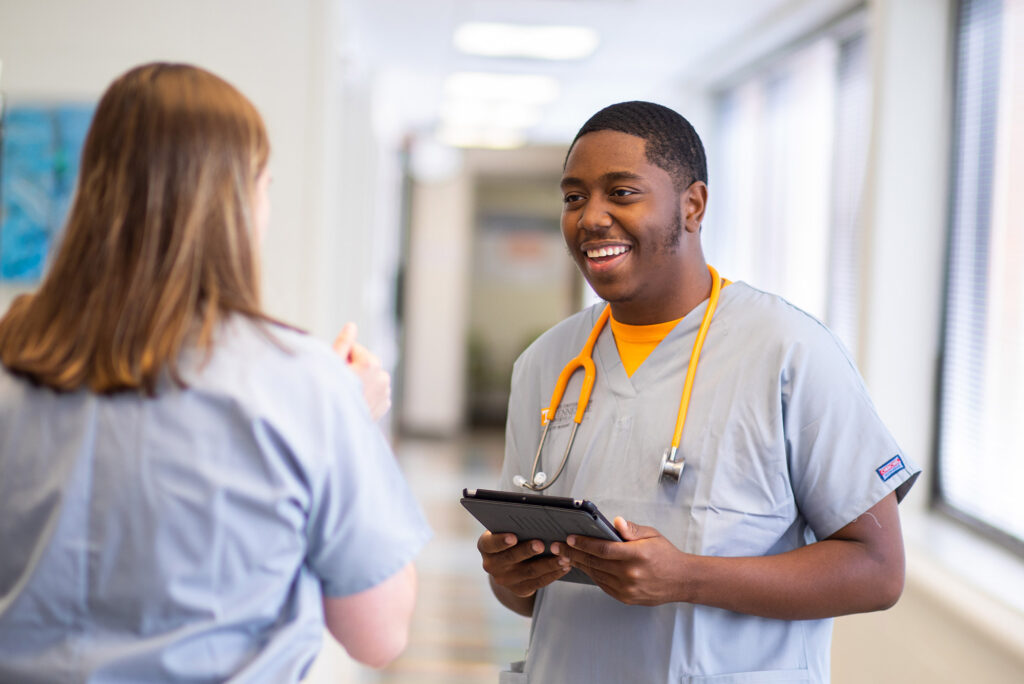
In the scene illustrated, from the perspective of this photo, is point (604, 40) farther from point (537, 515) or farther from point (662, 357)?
point (537, 515)

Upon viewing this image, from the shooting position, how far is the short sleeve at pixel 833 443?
1.28 m

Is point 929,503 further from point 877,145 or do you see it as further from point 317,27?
point 317,27

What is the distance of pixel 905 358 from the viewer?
9.47ft

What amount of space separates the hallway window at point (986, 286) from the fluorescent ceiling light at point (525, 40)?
2.12 meters

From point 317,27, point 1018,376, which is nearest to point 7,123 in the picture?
point 317,27

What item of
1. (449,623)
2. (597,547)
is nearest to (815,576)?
(597,547)

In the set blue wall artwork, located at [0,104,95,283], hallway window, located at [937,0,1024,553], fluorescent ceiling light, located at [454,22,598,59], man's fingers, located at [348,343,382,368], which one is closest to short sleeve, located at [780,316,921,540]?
man's fingers, located at [348,343,382,368]

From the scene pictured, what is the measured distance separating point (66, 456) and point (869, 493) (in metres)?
0.99

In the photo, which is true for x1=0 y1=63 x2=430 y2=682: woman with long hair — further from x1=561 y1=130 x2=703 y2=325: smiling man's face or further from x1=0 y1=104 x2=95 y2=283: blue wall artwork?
x1=0 y1=104 x2=95 y2=283: blue wall artwork

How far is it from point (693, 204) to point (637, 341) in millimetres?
226

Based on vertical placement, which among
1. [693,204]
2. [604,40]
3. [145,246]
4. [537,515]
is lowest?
[537,515]

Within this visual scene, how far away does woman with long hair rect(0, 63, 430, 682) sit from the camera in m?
0.91

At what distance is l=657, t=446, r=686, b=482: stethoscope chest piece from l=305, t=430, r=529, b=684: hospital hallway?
2.13 meters

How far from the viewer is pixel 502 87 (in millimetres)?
6082
